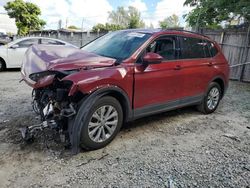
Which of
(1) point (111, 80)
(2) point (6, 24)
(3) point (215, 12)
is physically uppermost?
(2) point (6, 24)

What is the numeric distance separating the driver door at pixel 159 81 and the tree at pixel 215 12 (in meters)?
5.97

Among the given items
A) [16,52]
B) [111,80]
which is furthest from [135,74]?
[16,52]

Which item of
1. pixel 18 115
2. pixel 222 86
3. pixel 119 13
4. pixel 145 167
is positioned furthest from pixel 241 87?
pixel 119 13

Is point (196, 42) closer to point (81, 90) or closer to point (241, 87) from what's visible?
point (81, 90)

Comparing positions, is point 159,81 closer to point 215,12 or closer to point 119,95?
point 119,95

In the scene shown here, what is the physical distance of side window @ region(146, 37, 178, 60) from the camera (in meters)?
4.03

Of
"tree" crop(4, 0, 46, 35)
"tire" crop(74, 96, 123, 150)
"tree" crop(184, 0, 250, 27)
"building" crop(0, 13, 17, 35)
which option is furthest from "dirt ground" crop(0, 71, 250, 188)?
"building" crop(0, 13, 17, 35)

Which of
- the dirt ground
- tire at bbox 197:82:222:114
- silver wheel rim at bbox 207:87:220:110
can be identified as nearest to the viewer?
the dirt ground

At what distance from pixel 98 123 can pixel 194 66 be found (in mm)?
2377

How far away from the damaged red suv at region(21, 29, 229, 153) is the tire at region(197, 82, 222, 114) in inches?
11.0

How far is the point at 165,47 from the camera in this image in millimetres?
4238

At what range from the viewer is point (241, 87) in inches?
339

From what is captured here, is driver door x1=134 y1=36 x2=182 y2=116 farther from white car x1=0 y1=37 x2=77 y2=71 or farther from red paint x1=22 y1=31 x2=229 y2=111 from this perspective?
white car x1=0 y1=37 x2=77 y2=71

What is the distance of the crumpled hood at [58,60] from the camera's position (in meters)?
3.11
